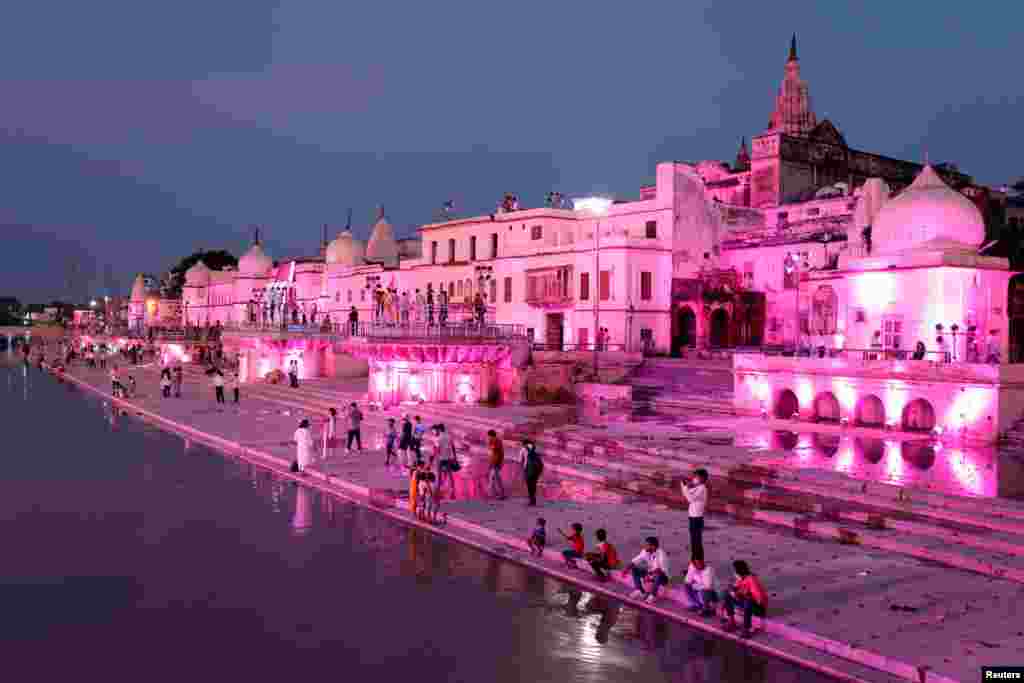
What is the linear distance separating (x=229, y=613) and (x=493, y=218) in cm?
4084

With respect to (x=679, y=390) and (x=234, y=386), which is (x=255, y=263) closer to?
(x=234, y=386)

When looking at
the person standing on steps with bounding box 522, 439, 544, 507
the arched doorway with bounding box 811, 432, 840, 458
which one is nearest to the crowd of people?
the person standing on steps with bounding box 522, 439, 544, 507

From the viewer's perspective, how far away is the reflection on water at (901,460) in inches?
614

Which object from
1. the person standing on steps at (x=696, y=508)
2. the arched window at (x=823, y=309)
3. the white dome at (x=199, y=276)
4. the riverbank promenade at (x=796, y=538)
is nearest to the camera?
the riverbank promenade at (x=796, y=538)

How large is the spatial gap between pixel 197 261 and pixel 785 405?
97707 millimetres

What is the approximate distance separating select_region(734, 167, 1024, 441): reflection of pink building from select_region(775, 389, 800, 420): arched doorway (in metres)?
0.03

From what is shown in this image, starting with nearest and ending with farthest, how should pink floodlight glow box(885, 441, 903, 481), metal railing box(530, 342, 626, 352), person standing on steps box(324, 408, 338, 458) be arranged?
pink floodlight glow box(885, 441, 903, 481) → person standing on steps box(324, 408, 338, 458) → metal railing box(530, 342, 626, 352)

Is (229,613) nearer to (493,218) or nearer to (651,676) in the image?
(651,676)

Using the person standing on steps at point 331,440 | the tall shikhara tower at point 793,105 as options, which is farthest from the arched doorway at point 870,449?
the tall shikhara tower at point 793,105

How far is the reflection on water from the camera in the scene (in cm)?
1559

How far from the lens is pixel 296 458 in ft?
71.1

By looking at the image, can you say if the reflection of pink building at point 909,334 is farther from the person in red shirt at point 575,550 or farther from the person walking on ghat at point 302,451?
the person walking on ghat at point 302,451

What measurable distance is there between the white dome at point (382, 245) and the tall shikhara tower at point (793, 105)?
30.3 metres

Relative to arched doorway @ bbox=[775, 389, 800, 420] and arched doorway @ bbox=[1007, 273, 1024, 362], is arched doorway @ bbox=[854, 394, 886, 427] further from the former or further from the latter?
arched doorway @ bbox=[1007, 273, 1024, 362]
